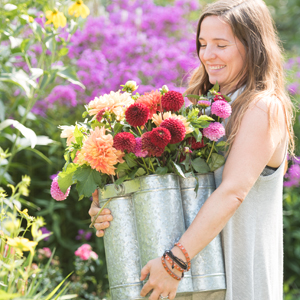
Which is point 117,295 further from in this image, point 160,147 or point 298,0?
point 298,0

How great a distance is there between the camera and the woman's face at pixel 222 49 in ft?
4.49

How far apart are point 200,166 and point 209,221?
169mm

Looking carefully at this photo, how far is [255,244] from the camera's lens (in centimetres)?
131

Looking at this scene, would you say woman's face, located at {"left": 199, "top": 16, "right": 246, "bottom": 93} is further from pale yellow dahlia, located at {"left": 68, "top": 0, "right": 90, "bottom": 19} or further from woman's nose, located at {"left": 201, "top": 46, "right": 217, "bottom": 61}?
pale yellow dahlia, located at {"left": 68, "top": 0, "right": 90, "bottom": 19}

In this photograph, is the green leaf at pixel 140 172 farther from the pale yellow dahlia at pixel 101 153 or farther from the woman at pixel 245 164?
the woman at pixel 245 164

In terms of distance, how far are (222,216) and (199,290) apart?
0.23 metres

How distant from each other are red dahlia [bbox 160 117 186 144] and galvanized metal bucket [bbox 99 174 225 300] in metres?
0.11

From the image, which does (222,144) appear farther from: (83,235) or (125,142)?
(83,235)

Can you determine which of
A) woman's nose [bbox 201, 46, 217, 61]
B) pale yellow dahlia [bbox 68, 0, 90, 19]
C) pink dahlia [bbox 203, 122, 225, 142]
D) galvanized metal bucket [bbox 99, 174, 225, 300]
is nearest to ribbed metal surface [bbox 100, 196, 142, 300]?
galvanized metal bucket [bbox 99, 174, 225, 300]

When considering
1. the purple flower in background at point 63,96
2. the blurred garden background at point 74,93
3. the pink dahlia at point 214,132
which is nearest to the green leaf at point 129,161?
the pink dahlia at point 214,132

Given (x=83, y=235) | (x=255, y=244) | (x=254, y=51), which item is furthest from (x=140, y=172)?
(x=83, y=235)

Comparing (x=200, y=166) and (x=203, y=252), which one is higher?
(x=200, y=166)

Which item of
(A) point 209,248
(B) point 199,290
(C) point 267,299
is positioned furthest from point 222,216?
(C) point 267,299

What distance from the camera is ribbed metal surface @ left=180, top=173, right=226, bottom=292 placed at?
1.19 metres
